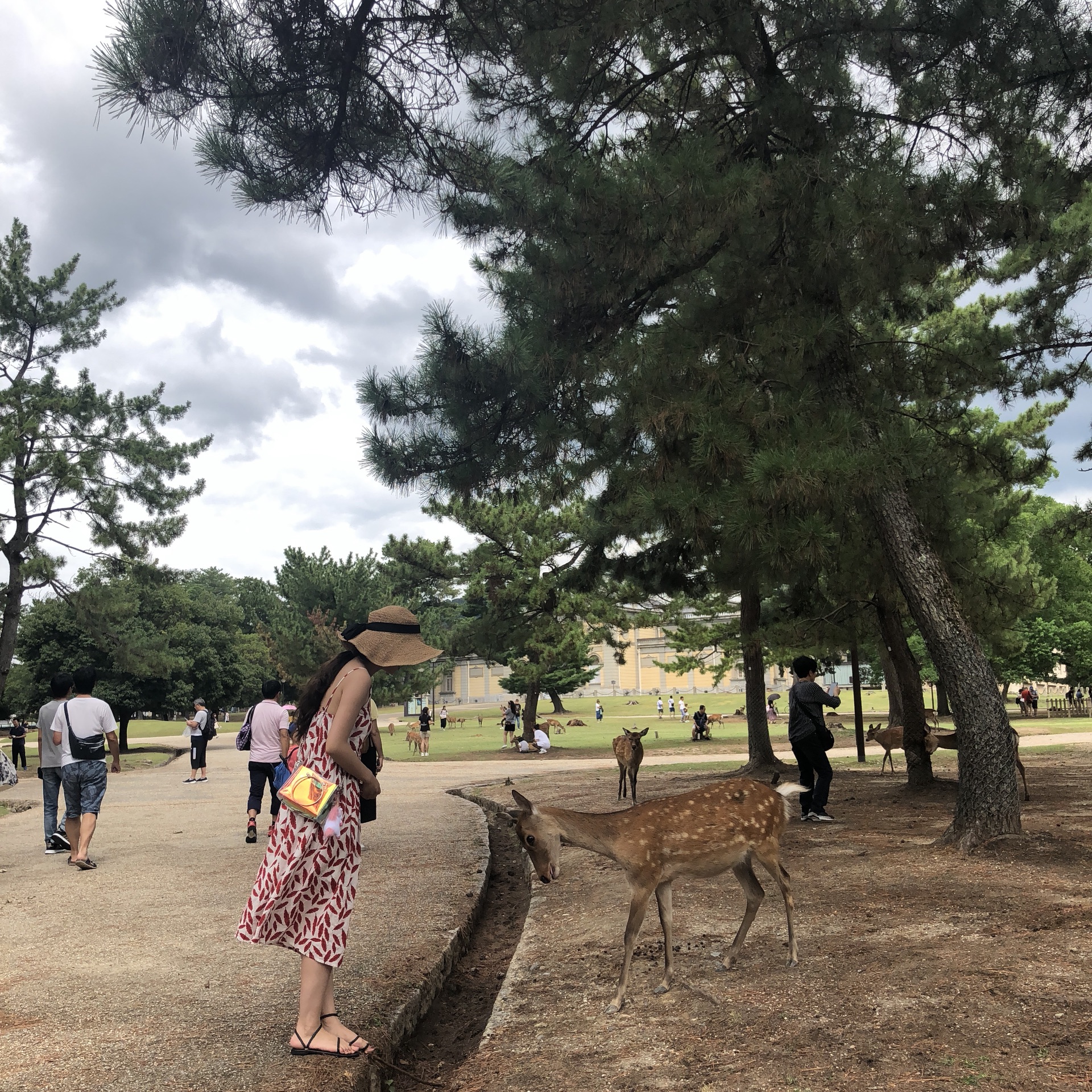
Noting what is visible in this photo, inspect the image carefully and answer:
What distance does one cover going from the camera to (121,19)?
573 cm

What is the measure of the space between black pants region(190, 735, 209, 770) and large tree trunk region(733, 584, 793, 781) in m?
11.5

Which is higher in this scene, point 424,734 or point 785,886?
point 785,886

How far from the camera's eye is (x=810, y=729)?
917 centimetres

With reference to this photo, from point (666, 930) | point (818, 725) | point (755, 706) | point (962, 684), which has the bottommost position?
point (666, 930)

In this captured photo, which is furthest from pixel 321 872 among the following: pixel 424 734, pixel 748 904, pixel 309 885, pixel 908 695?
pixel 424 734

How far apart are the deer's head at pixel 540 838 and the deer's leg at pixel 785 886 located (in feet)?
3.76

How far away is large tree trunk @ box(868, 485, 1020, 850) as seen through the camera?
284 inches

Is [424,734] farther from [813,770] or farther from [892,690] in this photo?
[813,770]

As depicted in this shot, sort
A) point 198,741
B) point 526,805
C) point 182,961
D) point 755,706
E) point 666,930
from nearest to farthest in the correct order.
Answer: point 526,805 → point 666,930 → point 182,961 → point 755,706 → point 198,741

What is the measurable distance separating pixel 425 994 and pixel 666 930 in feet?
4.37

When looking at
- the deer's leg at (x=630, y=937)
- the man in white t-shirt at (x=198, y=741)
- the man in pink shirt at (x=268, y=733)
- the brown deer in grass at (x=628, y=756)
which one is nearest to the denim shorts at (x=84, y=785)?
the man in pink shirt at (x=268, y=733)

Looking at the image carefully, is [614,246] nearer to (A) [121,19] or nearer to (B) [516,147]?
(B) [516,147]

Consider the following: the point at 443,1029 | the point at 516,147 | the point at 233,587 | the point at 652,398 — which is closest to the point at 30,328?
the point at 516,147

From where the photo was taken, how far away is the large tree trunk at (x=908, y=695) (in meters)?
11.8
